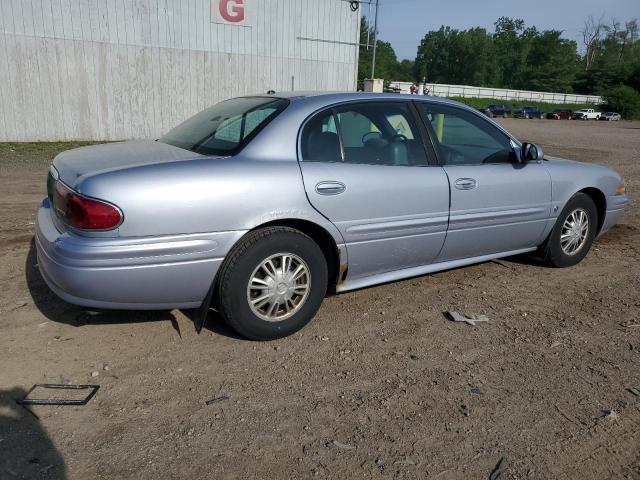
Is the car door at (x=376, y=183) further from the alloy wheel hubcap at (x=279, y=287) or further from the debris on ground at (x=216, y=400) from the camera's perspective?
the debris on ground at (x=216, y=400)

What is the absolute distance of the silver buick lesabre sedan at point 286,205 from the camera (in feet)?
10.1

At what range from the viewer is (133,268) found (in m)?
3.07

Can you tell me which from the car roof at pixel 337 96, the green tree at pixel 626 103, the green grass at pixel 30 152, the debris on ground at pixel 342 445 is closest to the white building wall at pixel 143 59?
the green grass at pixel 30 152

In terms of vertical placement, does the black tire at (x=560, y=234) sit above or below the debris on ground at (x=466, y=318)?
above

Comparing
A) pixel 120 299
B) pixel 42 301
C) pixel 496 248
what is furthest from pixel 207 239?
pixel 496 248

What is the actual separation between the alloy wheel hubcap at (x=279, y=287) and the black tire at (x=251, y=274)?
0.03 metres

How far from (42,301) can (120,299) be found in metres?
1.26

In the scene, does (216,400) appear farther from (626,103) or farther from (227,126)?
(626,103)

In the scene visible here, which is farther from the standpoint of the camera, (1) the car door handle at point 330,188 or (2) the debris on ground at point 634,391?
(1) the car door handle at point 330,188

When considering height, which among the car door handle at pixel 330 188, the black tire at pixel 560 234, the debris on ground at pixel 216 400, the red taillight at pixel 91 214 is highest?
the car door handle at pixel 330 188

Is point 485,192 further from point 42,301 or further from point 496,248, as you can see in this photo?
point 42,301

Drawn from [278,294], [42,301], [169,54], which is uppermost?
[169,54]

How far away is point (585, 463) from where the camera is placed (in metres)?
2.55

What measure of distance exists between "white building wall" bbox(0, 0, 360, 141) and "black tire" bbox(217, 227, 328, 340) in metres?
13.1
